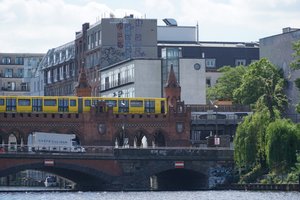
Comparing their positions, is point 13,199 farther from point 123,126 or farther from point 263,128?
point 123,126

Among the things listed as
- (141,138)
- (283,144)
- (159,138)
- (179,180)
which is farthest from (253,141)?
(141,138)

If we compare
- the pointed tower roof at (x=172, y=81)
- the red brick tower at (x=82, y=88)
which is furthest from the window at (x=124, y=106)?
the red brick tower at (x=82, y=88)

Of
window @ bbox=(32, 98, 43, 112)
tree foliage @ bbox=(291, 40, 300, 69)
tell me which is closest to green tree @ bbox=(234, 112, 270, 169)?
tree foliage @ bbox=(291, 40, 300, 69)

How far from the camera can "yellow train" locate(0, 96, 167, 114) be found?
171500 millimetres

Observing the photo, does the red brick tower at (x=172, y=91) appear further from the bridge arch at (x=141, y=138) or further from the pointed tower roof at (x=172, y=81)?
the bridge arch at (x=141, y=138)

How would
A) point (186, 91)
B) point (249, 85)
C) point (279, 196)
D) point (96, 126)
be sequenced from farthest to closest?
point (186, 91)
point (249, 85)
point (96, 126)
point (279, 196)

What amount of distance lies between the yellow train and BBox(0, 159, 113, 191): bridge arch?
1464cm

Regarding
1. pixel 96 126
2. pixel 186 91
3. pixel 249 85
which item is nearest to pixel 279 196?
pixel 96 126

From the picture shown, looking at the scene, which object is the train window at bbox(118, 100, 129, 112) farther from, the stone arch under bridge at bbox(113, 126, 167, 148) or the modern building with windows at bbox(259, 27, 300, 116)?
the modern building with windows at bbox(259, 27, 300, 116)

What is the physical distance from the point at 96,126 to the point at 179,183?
1654 cm

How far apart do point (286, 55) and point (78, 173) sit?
4326 cm

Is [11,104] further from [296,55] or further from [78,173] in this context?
[296,55]

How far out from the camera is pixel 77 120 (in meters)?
172

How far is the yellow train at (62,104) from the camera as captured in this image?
563 ft
